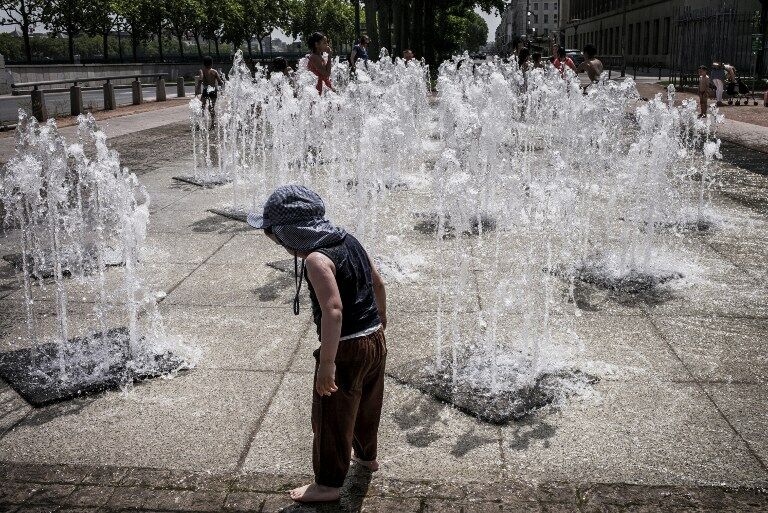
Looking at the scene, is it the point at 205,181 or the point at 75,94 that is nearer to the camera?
the point at 205,181

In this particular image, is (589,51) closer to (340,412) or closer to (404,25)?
(340,412)

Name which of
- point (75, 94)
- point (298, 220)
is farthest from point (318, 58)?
point (75, 94)

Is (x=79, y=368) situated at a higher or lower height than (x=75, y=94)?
lower

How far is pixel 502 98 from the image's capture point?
47.1 feet

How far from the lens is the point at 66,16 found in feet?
168

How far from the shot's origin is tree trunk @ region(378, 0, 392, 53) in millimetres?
30219

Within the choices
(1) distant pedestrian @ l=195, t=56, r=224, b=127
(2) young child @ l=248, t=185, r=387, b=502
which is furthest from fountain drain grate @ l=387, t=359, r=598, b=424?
(1) distant pedestrian @ l=195, t=56, r=224, b=127

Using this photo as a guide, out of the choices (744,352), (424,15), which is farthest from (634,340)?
(424,15)

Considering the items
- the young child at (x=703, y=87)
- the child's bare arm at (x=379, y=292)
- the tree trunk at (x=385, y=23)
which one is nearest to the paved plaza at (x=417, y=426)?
the child's bare arm at (x=379, y=292)

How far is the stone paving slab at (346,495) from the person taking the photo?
292 cm

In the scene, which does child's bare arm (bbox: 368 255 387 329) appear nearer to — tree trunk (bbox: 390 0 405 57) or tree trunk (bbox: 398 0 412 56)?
tree trunk (bbox: 390 0 405 57)

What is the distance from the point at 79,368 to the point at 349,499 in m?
2.06

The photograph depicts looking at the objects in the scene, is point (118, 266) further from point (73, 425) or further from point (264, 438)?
point (264, 438)

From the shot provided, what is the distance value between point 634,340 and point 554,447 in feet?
4.93
